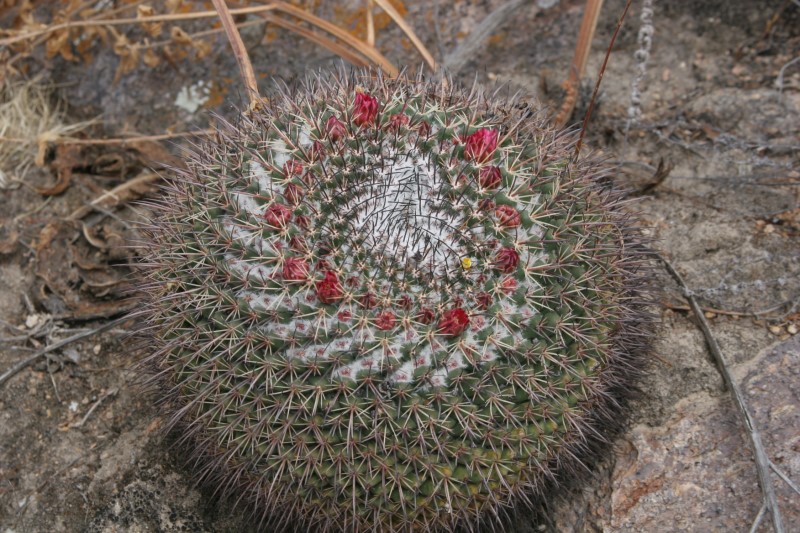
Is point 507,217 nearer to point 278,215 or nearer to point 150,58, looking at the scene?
point 278,215

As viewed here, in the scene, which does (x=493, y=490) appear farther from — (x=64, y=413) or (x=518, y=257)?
(x=64, y=413)

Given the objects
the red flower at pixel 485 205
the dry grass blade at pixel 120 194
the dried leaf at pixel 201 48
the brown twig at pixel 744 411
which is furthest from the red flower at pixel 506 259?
the dried leaf at pixel 201 48

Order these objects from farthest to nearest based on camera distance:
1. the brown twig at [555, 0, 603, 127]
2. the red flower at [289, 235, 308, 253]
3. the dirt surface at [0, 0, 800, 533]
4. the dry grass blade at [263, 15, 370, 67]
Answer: the dry grass blade at [263, 15, 370, 67] < the brown twig at [555, 0, 603, 127] < the dirt surface at [0, 0, 800, 533] < the red flower at [289, 235, 308, 253]

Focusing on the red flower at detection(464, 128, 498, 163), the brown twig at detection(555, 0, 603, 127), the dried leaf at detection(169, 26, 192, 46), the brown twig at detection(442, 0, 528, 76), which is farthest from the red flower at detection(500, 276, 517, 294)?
the dried leaf at detection(169, 26, 192, 46)

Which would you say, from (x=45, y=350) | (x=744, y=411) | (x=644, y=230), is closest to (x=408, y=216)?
(x=744, y=411)

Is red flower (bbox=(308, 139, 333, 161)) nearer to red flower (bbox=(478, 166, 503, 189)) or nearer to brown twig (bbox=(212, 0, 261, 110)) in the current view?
red flower (bbox=(478, 166, 503, 189))

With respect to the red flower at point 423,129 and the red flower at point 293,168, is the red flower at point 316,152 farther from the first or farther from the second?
the red flower at point 423,129
